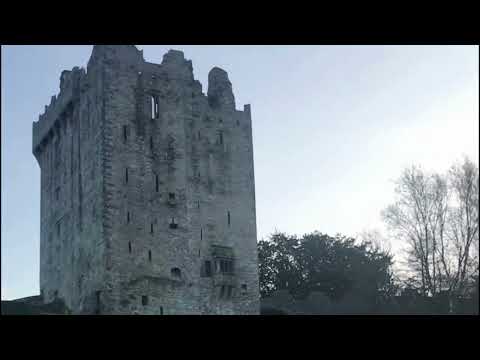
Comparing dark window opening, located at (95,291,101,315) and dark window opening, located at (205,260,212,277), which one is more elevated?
dark window opening, located at (205,260,212,277)

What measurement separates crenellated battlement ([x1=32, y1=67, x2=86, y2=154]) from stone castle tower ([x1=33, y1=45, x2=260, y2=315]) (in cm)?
11

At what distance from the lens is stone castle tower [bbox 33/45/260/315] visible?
36.4 m

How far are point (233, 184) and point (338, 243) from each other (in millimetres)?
14682

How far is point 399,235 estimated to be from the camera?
3781 cm

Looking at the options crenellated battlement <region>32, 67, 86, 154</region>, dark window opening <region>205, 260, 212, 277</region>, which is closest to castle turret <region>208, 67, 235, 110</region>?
crenellated battlement <region>32, 67, 86, 154</region>

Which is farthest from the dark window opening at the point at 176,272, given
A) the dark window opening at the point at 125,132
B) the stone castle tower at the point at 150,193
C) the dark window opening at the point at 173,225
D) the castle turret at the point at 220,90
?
the castle turret at the point at 220,90

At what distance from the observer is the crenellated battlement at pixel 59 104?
41.5 meters

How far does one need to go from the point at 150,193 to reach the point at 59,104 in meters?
9.12

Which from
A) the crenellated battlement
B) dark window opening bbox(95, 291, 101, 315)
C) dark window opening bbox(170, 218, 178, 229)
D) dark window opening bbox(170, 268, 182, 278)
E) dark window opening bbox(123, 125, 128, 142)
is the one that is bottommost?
dark window opening bbox(95, 291, 101, 315)

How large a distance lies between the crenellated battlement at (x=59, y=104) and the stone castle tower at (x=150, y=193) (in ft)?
0.36

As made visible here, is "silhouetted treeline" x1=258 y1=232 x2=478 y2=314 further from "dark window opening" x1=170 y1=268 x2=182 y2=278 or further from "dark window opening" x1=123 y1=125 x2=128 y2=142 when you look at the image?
"dark window opening" x1=123 y1=125 x2=128 y2=142

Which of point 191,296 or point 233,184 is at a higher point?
point 233,184
